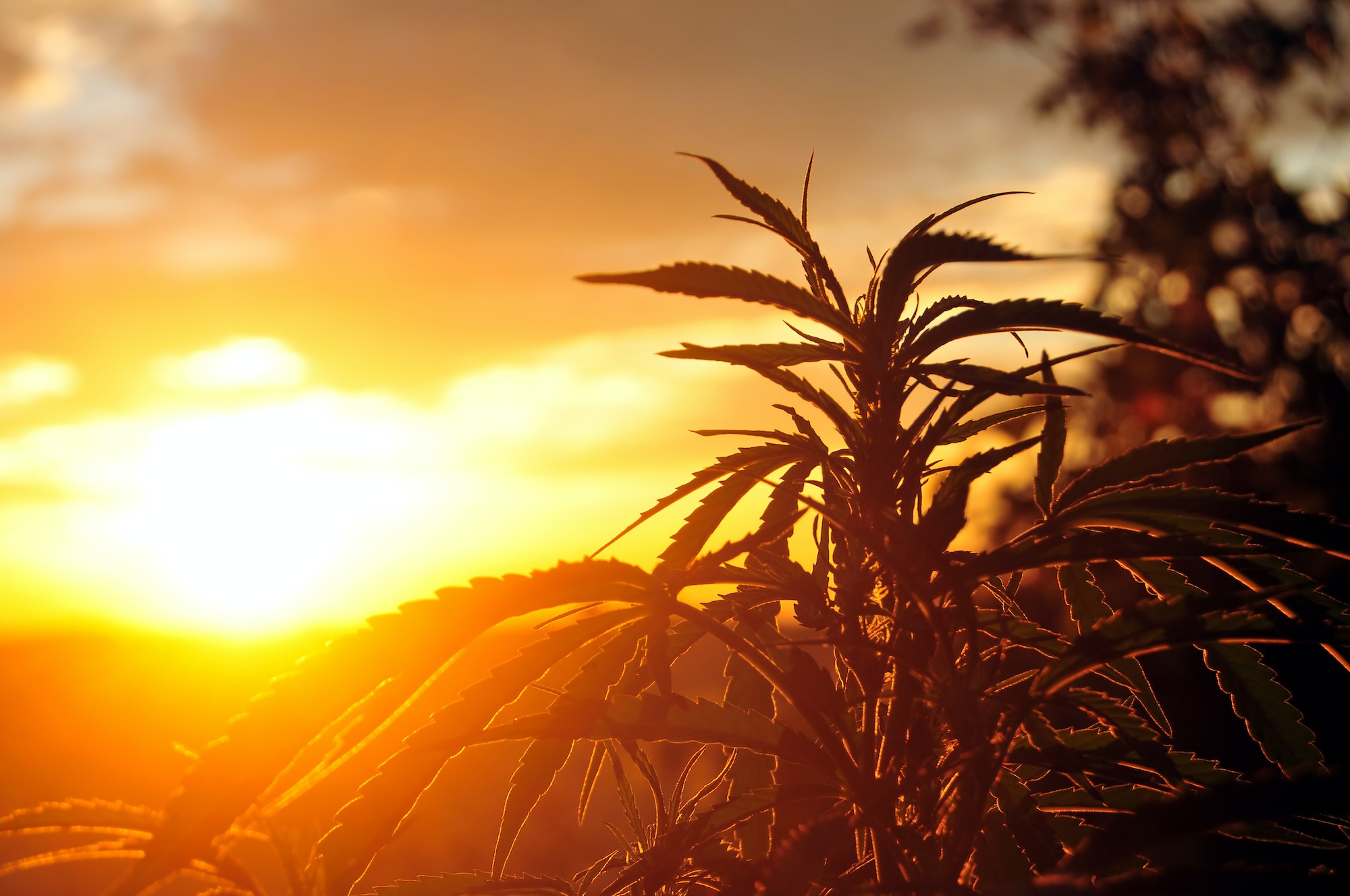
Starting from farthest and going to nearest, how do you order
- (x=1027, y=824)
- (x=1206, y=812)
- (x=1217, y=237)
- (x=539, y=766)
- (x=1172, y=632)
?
(x=1217, y=237), (x=539, y=766), (x=1027, y=824), (x=1172, y=632), (x=1206, y=812)

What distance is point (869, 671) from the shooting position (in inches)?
48.1

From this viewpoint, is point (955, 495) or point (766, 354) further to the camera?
point (766, 354)

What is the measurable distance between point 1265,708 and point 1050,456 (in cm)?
46

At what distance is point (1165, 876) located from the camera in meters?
0.80

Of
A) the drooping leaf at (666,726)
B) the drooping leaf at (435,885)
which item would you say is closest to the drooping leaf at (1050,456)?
the drooping leaf at (666,726)

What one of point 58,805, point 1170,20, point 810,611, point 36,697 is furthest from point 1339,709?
point 36,697

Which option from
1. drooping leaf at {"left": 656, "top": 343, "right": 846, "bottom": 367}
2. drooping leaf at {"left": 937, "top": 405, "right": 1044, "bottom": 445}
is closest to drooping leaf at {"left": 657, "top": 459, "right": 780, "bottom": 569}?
drooping leaf at {"left": 656, "top": 343, "right": 846, "bottom": 367}

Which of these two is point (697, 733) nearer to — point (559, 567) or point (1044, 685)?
point (559, 567)

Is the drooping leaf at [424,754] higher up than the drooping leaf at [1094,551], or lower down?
lower down

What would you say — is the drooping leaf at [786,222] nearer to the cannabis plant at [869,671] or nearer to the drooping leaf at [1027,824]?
the cannabis plant at [869,671]

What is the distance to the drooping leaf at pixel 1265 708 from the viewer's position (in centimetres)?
126

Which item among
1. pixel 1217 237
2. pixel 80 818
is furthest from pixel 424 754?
pixel 1217 237

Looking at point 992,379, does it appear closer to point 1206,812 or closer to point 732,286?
point 732,286

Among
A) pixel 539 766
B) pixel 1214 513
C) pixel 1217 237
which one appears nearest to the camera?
pixel 1214 513
